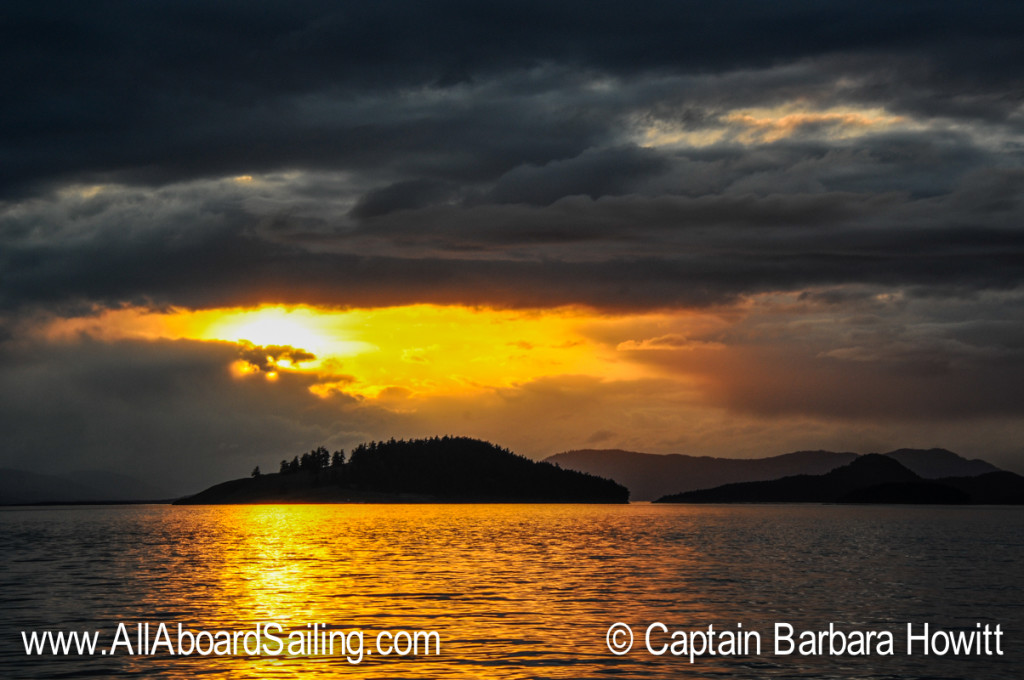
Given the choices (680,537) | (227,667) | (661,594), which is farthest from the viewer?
(680,537)

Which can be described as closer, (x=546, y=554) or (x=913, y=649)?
(x=913, y=649)

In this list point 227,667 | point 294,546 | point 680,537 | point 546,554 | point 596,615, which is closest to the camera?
point 227,667

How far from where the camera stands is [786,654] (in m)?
52.7

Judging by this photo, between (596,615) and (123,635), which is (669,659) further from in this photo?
(123,635)

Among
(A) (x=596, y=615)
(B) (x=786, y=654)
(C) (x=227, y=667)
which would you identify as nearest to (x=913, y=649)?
(B) (x=786, y=654)

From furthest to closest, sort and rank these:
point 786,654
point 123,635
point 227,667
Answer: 1. point 123,635
2. point 786,654
3. point 227,667

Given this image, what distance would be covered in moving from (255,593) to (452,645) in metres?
30.8

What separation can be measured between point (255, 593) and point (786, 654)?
1682 inches

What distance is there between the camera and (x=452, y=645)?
53750 millimetres

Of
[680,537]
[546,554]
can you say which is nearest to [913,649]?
[546,554]

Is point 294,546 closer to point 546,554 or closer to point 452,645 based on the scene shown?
point 546,554

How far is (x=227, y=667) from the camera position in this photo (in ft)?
159

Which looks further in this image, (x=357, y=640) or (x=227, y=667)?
(x=357, y=640)

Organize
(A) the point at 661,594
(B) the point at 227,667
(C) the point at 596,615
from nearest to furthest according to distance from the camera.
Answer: (B) the point at 227,667 → (C) the point at 596,615 → (A) the point at 661,594
